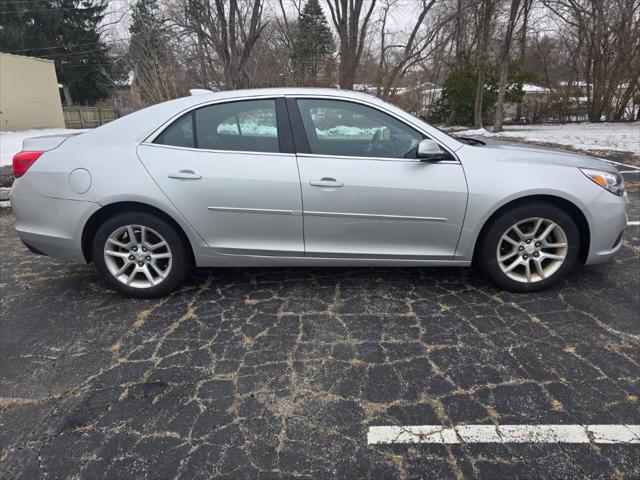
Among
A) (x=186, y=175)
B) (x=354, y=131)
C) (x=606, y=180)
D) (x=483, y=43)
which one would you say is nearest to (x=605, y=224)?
(x=606, y=180)

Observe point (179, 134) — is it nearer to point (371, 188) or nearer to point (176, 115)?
point (176, 115)

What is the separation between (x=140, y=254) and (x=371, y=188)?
1.87 meters

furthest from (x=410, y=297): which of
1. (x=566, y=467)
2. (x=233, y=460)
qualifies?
(x=233, y=460)

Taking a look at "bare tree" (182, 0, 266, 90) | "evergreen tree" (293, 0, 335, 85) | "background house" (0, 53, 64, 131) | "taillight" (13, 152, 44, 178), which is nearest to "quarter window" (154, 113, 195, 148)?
"taillight" (13, 152, 44, 178)

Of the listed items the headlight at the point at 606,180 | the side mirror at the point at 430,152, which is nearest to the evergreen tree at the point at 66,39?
the side mirror at the point at 430,152

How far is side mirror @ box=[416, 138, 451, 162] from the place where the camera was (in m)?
3.06

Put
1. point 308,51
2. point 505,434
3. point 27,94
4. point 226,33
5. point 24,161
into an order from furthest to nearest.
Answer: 1. point 27,94
2. point 308,51
3. point 226,33
4. point 24,161
5. point 505,434

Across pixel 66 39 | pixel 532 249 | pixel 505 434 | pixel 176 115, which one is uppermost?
pixel 66 39

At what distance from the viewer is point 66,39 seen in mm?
35844

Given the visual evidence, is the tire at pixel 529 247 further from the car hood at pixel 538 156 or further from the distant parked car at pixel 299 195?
the car hood at pixel 538 156

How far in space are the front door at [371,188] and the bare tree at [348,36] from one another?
1375 centimetres

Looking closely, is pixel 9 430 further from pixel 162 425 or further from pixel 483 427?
pixel 483 427

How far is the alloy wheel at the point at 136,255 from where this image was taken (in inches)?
→ 129

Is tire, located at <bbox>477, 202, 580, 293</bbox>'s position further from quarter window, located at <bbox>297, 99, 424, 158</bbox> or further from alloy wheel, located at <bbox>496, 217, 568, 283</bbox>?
quarter window, located at <bbox>297, 99, 424, 158</bbox>
